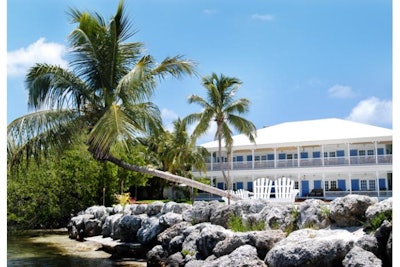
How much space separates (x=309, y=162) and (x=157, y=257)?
21770 mm

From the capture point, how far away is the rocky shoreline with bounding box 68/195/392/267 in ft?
22.5

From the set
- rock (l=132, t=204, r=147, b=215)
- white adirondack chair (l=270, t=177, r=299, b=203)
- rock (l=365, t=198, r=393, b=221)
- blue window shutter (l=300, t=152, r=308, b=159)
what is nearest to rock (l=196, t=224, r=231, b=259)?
rock (l=365, t=198, r=393, b=221)

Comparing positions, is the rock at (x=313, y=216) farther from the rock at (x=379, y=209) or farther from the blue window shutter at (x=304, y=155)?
the blue window shutter at (x=304, y=155)

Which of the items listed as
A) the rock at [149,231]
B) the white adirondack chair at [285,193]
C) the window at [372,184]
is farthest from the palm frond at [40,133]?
the window at [372,184]

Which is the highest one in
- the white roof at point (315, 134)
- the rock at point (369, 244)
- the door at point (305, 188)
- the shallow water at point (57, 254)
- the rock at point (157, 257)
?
the white roof at point (315, 134)

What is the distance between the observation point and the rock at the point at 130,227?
14383 millimetres

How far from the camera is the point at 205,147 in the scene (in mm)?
35594

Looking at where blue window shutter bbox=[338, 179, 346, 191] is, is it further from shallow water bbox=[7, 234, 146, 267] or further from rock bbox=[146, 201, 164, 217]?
shallow water bbox=[7, 234, 146, 267]

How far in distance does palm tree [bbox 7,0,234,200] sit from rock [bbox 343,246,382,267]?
694 cm

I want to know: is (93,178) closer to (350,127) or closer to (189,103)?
(189,103)

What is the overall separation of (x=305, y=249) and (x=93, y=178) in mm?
18075

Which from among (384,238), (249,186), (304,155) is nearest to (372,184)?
(304,155)

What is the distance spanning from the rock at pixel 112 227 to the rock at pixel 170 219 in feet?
9.24

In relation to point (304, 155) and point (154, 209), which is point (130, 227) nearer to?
point (154, 209)
